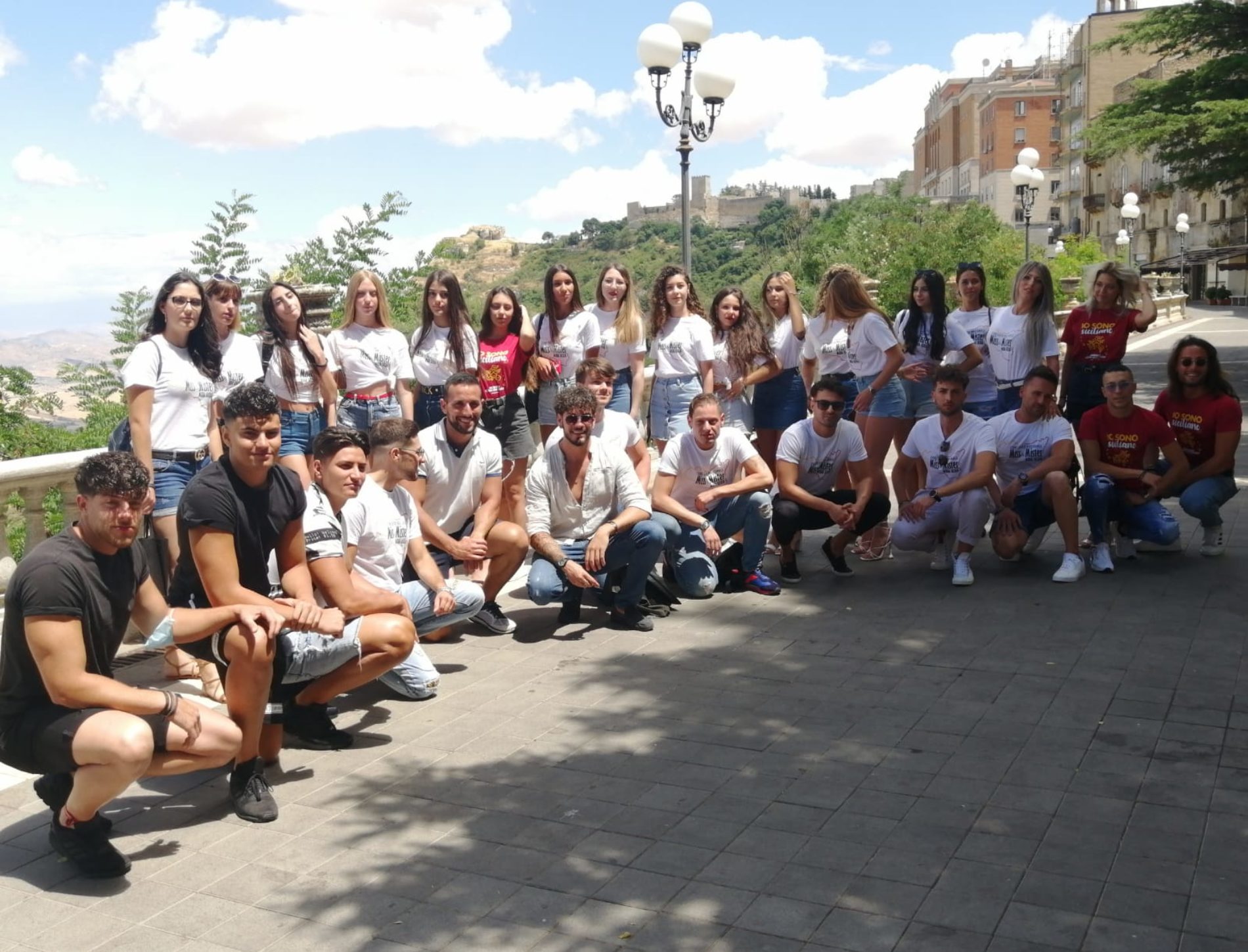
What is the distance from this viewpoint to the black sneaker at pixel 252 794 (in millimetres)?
4688

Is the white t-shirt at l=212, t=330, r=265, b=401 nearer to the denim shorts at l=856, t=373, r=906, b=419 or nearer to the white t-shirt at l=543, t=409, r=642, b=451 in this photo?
the white t-shirt at l=543, t=409, r=642, b=451

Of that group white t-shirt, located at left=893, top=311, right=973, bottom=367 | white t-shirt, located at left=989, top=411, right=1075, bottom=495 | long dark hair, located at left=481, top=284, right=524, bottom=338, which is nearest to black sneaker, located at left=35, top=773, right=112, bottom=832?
long dark hair, located at left=481, top=284, right=524, bottom=338

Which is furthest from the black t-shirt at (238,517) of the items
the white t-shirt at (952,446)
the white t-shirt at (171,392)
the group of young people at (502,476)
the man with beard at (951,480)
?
the white t-shirt at (952,446)

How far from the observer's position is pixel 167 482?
6.22 meters

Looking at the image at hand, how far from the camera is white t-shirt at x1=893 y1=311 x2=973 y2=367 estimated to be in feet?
29.2

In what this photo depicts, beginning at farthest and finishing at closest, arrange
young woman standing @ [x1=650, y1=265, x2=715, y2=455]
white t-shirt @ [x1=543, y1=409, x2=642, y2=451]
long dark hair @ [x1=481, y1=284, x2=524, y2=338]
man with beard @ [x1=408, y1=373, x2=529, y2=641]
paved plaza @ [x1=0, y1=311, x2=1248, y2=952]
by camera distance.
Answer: young woman standing @ [x1=650, y1=265, x2=715, y2=455], long dark hair @ [x1=481, y1=284, x2=524, y2=338], white t-shirt @ [x1=543, y1=409, x2=642, y2=451], man with beard @ [x1=408, y1=373, x2=529, y2=641], paved plaza @ [x1=0, y1=311, x2=1248, y2=952]

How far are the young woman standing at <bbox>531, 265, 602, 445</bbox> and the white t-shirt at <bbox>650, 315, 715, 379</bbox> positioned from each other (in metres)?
0.45

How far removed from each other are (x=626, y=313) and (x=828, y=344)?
56.2 inches

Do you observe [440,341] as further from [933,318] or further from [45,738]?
[45,738]

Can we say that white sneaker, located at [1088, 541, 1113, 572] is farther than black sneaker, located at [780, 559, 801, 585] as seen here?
No

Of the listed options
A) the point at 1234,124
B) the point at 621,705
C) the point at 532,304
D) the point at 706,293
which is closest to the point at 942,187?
the point at 706,293

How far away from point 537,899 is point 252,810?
1.31 meters

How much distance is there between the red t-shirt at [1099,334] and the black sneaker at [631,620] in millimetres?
3689

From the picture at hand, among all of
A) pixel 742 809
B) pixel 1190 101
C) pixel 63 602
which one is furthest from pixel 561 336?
pixel 1190 101
